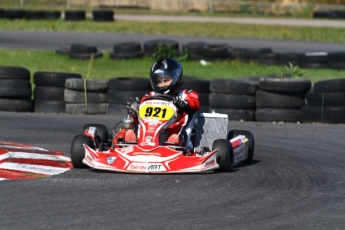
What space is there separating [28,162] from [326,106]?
17.6 feet

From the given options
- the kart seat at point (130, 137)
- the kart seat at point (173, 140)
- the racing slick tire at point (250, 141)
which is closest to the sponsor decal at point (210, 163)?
the kart seat at point (173, 140)

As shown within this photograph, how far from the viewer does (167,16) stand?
32.5 meters

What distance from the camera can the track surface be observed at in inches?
199

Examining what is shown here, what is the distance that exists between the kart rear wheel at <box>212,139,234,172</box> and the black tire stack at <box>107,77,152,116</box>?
4.23 m

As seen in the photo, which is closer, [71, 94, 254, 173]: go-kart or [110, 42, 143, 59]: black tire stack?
[71, 94, 254, 173]: go-kart

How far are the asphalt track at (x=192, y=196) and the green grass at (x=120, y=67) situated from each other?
725 cm

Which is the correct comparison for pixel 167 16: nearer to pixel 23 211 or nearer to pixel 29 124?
pixel 29 124

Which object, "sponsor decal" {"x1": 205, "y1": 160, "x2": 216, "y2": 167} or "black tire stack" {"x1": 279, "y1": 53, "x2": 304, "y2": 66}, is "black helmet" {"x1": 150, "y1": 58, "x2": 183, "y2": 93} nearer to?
"sponsor decal" {"x1": 205, "y1": 160, "x2": 216, "y2": 167}

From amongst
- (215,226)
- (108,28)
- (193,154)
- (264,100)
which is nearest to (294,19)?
(108,28)

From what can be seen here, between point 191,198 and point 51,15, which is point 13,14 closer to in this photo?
point 51,15

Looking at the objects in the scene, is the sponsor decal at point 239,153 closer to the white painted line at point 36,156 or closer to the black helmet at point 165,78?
the black helmet at point 165,78

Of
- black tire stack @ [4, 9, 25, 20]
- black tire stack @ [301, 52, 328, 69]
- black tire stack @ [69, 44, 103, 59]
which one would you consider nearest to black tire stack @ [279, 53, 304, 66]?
black tire stack @ [301, 52, 328, 69]

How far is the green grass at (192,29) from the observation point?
25.5 m

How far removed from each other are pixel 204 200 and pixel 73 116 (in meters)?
5.91
